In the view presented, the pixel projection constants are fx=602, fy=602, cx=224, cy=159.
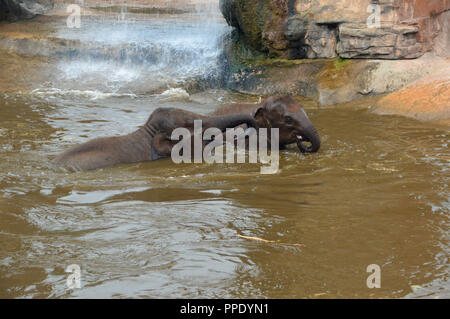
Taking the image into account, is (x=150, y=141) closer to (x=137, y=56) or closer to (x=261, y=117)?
(x=261, y=117)

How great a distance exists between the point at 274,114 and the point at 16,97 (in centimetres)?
685

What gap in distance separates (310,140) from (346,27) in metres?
5.35

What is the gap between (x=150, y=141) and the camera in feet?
27.7

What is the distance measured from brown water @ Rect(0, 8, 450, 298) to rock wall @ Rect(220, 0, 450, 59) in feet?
12.8

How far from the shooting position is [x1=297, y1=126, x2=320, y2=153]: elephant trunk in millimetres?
8430

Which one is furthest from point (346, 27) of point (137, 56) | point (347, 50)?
point (137, 56)

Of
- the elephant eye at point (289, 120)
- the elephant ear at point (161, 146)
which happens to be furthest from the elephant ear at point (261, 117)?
the elephant ear at point (161, 146)

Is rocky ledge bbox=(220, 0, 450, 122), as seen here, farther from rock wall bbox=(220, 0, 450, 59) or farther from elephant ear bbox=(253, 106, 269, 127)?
elephant ear bbox=(253, 106, 269, 127)

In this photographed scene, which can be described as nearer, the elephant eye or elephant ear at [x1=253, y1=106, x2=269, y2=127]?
the elephant eye

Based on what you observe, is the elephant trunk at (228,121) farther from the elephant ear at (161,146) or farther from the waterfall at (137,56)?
the waterfall at (137,56)

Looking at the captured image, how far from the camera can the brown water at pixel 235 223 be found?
4.25m

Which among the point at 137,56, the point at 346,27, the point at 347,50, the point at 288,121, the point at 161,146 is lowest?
the point at 161,146

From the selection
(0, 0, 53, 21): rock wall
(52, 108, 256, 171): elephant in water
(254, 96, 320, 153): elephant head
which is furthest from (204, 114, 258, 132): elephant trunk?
(0, 0, 53, 21): rock wall

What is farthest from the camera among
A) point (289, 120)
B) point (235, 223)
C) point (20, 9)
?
point (20, 9)
